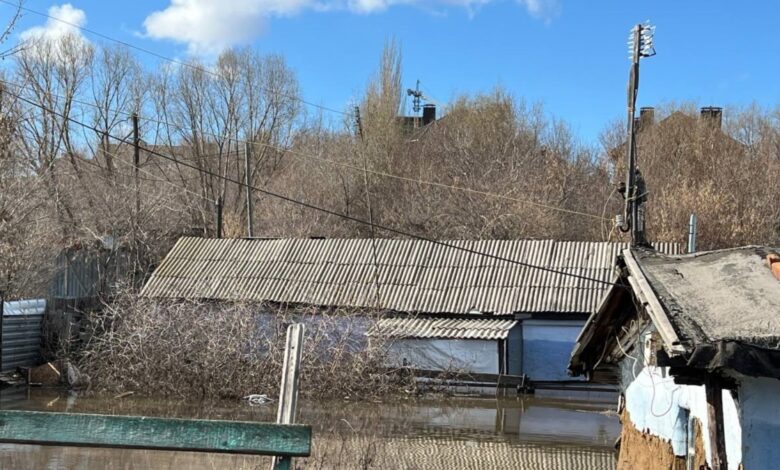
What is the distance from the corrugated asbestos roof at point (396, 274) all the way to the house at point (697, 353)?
1560cm

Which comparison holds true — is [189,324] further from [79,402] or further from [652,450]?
[652,450]

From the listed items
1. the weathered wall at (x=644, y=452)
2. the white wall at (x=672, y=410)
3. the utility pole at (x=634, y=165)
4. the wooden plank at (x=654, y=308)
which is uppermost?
the utility pole at (x=634, y=165)

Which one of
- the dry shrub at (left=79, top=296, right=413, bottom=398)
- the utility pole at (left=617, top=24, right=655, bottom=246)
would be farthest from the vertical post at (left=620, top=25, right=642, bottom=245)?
the dry shrub at (left=79, top=296, right=413, bottom=398)

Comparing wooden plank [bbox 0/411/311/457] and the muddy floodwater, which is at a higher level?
wooden plank [bbox 0/411/311/457]

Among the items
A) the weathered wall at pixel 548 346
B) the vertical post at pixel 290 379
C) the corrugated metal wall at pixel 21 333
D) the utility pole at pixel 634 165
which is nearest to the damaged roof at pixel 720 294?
the vertical post at pixel 290 379

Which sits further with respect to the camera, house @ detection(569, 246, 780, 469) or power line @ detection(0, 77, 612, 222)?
power line @ detection(0, 77, 612, 222)

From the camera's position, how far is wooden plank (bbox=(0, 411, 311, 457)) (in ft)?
10.0

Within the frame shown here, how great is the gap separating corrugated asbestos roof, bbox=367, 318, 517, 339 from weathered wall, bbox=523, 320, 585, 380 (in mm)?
786

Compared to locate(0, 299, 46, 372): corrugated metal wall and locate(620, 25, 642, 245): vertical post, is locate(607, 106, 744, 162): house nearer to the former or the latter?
locate(620, 25, 642, 245): vertical post

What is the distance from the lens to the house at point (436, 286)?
23.6 meters

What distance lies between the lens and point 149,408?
19000 mm

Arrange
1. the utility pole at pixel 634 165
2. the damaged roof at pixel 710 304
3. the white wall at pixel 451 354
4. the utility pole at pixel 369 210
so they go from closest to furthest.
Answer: the damaged roof at pixel 710 304, the utility pole at pixel 634 165, the white wall at pixel 451 354, the utility pole at pixel 369 210

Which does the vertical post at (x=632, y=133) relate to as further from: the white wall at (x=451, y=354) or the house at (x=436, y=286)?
the white wall at (x=451, y=354)

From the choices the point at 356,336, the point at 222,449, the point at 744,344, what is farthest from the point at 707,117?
the point at 222,449
